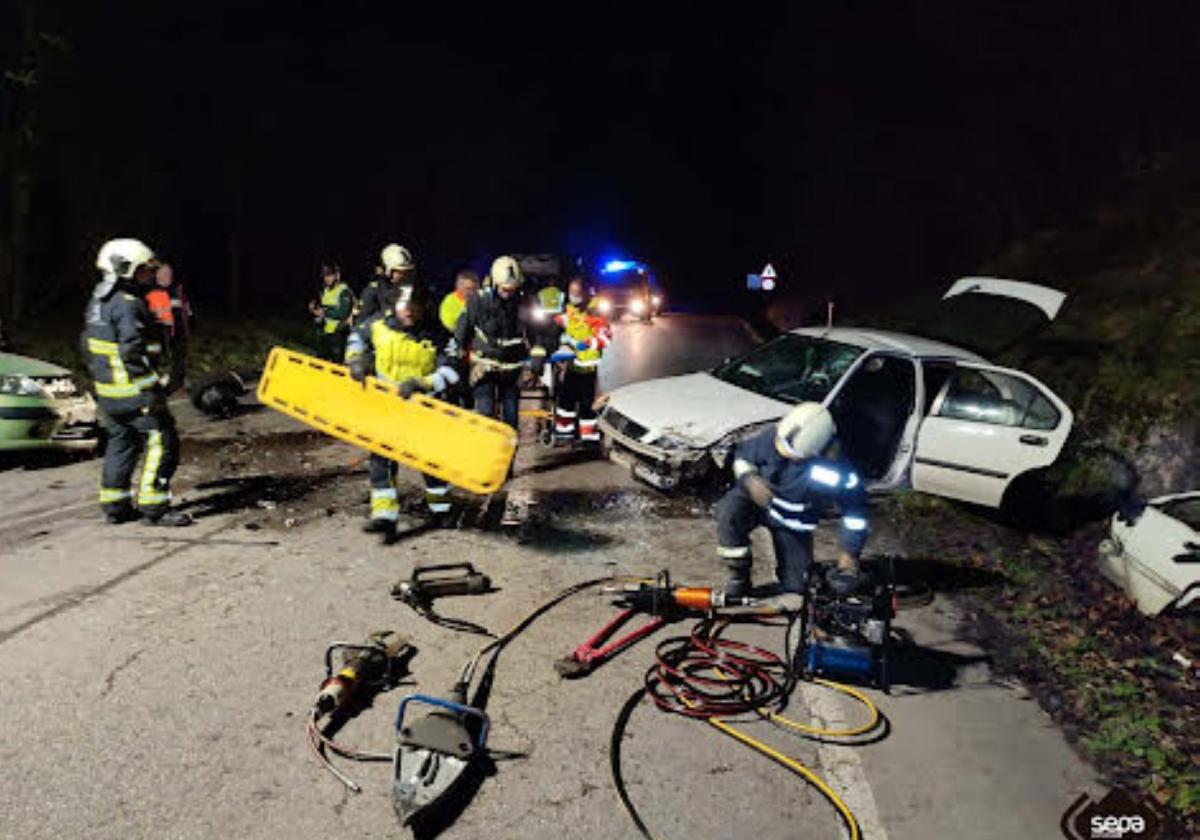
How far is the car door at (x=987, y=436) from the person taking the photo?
7273 mm

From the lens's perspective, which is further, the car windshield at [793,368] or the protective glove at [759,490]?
the car windshield at [793,368]

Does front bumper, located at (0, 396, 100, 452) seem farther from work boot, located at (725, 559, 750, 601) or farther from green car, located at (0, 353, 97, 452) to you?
work boot, located at (725, 559, 750, 601)

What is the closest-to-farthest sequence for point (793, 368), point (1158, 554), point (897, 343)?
point (1158, 554) → point (897, 343) → point (793, 368)

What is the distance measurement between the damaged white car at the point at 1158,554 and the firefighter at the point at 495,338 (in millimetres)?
4948

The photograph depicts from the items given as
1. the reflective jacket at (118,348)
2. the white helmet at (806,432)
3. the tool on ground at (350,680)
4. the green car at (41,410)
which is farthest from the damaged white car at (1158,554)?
the green car at (41,410)

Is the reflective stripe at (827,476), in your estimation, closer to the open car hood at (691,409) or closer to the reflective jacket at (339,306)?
the open car hood at (691,409)

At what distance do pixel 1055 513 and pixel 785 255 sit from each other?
4473 cm

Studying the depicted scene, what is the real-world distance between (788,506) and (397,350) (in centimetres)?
308

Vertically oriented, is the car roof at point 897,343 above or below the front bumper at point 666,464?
above

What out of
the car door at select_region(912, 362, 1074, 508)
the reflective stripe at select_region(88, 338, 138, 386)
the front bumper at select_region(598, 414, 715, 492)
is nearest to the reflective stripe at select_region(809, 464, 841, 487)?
the front bumper at select_region(598, 414, 715, 492)

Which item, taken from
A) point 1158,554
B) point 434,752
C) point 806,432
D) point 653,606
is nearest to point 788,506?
point 806,432

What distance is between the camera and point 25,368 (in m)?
7.89

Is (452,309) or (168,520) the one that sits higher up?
(452,309)

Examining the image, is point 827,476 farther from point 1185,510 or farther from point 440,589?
point 1185,510
